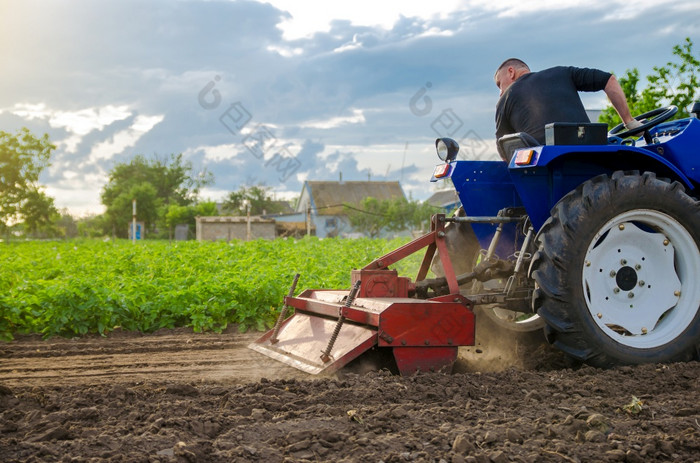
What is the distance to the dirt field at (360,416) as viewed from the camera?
3.02 metres

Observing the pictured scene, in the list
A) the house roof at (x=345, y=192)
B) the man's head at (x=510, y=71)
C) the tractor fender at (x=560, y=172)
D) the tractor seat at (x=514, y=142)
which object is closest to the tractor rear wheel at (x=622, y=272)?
the tractor fender at (x=560, y=172)

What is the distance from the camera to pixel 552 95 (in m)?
5.26

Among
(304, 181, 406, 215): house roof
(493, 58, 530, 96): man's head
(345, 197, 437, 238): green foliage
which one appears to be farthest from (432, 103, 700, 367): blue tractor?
(304, 181, 406, 215): house roof

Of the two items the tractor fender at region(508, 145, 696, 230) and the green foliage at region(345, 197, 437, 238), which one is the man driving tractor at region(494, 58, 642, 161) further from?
the green foliage at region(345, 197, 437, 238)

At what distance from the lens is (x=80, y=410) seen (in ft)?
11.8

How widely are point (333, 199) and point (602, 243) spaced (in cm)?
5567

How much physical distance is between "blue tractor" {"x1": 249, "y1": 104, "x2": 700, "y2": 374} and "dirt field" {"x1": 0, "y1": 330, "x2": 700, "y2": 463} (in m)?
0.23

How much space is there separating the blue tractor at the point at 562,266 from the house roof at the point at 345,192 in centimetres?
5209

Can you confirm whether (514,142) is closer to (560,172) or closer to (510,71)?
(560,172)

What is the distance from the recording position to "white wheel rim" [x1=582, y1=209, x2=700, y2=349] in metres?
4.77

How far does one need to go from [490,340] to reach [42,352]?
377cm

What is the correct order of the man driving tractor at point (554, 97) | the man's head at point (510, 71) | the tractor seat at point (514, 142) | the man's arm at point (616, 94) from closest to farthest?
the tractor seat at point (514, 142), the man's arm at point (616, 94), the man driving tractor at point (554, 97), the man's head at point (510, 71)

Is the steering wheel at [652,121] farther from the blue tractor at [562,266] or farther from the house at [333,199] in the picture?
the house at [333,199]

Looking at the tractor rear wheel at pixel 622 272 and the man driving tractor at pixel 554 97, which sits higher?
the man driving tractor at pixel 554 97
